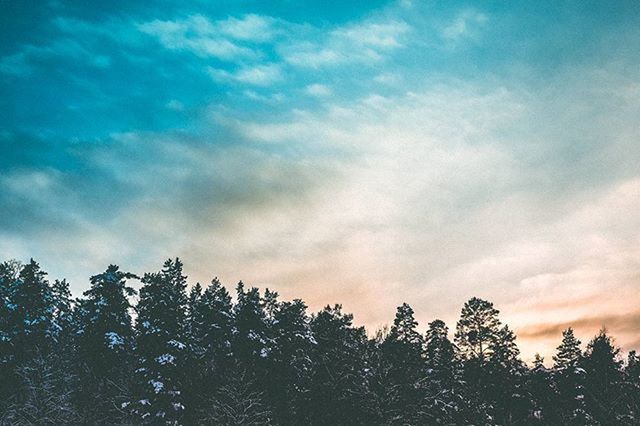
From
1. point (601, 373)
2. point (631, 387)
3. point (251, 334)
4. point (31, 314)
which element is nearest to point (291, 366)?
point (251, 334)

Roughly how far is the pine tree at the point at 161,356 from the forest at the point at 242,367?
0.10 metres

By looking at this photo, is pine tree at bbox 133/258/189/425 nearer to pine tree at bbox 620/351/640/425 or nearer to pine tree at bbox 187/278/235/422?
pine tree at bbox 187/278/235/422

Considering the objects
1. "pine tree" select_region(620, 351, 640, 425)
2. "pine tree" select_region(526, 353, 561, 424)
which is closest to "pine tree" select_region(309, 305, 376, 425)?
"pine tree" select_region(620, 351, 640, 425)

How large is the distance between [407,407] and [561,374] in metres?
38.9

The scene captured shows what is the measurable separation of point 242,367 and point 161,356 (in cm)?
1132

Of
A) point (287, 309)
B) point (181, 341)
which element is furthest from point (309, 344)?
point (181, 341)

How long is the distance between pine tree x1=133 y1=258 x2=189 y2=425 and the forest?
10 cm

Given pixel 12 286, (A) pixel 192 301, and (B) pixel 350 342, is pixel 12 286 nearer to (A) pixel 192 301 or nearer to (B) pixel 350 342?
(A) pixel 192 301

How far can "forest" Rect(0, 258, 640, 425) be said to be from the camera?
46844 mm

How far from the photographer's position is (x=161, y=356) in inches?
1836

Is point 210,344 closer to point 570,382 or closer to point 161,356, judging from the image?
point 161,356

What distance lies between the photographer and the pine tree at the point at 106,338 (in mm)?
53094

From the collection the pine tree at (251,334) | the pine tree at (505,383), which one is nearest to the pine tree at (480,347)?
the pine tree at (505,383)

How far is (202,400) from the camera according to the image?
5166cm
